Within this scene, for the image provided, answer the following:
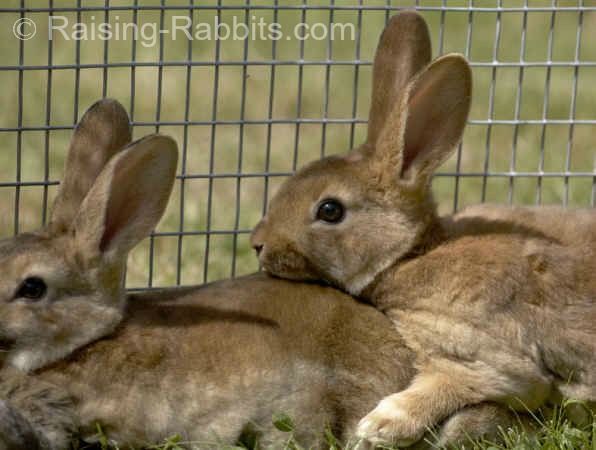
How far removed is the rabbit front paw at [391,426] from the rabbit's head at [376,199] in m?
0.45

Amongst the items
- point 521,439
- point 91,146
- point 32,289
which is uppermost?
point 91,146

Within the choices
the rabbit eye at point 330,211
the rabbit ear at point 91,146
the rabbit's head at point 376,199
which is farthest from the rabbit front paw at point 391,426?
the rabbit ear at point 91,146

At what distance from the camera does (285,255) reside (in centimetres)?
371

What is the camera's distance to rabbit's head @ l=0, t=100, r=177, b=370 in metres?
3.24

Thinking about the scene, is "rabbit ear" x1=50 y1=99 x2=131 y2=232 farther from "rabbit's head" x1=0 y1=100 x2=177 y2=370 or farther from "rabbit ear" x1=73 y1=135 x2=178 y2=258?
"rabbit ear" x1=73 y1=135 x2=178 y2=258

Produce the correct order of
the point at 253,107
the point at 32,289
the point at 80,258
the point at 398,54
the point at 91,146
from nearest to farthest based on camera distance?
the point at 32,289 < the point at 80,258 < the point at 91,146 < the point at 398,54 < the point at 253,107

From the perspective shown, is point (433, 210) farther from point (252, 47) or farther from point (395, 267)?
point (252, 47)

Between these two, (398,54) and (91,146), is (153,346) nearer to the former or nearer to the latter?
(91,146)

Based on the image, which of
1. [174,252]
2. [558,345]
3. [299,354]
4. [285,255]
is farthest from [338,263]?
[174,252]

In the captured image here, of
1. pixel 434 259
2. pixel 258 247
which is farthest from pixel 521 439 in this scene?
pixel 258 247

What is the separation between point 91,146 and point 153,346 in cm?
70

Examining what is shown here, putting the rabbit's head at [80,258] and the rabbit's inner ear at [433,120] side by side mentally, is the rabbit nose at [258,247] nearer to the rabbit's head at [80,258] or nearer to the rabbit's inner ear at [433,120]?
the rabbit's head at [80,258]

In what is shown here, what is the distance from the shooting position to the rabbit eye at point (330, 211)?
12.3 feet

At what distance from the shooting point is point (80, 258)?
11.0ft
